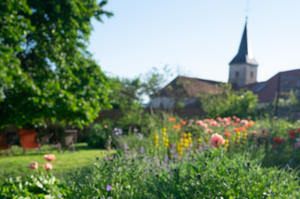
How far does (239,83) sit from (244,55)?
591 centimetres

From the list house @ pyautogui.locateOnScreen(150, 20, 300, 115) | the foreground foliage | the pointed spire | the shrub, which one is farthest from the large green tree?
the pointed spire

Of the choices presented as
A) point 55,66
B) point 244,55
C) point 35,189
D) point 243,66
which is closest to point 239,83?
point 243,66

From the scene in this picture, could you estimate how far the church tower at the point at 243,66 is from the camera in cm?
4741

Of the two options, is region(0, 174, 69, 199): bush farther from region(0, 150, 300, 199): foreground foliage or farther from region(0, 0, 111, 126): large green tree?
region(0, 0, 111, 126): large green tree

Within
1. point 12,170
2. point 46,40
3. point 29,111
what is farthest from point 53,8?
point 12,170

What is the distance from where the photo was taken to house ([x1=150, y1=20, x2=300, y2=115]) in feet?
35.2

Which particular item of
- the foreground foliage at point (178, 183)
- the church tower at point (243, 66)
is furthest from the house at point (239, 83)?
the foreground foliage at point (178, 183)

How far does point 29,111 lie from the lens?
747 cm

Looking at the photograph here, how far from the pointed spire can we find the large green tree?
40100mm

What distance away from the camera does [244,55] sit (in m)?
48.3

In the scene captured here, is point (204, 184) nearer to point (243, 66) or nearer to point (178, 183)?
point (178, 183)

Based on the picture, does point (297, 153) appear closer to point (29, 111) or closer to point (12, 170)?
point (12, 170)

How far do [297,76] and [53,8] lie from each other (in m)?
8.46

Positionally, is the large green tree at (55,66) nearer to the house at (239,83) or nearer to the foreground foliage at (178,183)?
the foreground foliage at (178,183)
